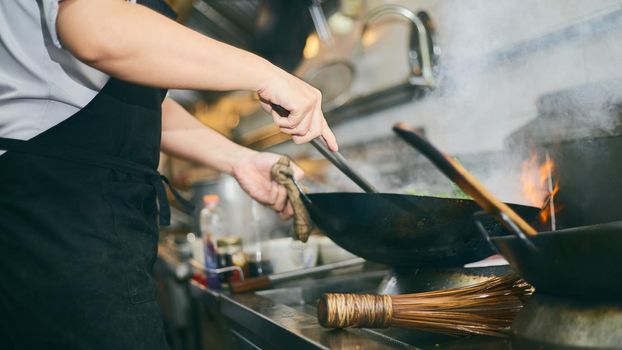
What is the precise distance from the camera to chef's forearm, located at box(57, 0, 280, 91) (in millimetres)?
779

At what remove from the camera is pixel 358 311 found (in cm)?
80

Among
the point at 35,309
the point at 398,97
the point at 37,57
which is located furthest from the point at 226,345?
the point at 398,97

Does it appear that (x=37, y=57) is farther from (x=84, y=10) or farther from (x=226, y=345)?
(x=226, y=345)

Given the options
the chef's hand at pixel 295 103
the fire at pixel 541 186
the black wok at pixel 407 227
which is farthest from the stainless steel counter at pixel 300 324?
the fire at pixel 541 186

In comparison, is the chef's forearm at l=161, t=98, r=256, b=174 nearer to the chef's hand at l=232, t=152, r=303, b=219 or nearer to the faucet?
the chef's hand at l=232, t=152, r=303, b=219

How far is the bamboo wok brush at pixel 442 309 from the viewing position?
795 millimetres

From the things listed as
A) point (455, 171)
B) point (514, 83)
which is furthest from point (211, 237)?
point (455, 171)

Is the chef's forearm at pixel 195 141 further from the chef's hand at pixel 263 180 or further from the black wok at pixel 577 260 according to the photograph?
the black wok at pixel 577 260

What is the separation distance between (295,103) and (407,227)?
0.32 metres

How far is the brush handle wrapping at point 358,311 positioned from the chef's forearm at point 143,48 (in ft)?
1.38

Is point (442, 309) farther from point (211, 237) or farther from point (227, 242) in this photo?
point (211, 237)

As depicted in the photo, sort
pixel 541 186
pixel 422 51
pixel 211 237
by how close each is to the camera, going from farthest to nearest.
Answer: pixel 422 51
pixel 211 237
pixel 541 186

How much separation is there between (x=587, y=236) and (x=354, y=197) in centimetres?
45

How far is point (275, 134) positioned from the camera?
4.86m
